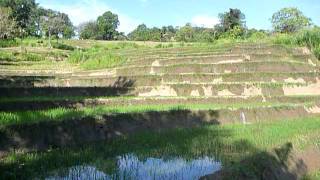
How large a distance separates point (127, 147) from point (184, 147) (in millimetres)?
1094

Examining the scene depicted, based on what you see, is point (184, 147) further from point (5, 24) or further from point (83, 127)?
point (5, 24)

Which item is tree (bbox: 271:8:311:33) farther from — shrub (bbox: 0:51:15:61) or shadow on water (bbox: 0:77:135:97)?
shadow on water (bbox: 0:77:135:97)

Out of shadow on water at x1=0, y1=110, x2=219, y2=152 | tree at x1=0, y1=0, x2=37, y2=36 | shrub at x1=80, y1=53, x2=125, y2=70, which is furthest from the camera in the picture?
tree at x1=0, y1=0, x2=37, y2=36

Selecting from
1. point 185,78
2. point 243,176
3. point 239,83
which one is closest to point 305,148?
point 243,176

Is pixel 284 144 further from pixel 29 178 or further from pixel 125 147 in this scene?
pixel 29 178

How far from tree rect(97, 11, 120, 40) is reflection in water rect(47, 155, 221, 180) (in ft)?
300

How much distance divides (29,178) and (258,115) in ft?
31.2

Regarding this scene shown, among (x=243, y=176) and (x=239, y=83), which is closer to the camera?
(x=243, y=176)

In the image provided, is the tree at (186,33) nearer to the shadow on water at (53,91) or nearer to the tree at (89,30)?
the tree at (89,30)

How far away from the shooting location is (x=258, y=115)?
14945mm

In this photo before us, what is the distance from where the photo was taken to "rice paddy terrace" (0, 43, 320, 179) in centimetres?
1014

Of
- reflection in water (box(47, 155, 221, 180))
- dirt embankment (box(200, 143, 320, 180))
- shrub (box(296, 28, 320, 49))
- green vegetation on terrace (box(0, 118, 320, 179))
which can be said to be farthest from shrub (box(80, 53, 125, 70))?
reflection in water (box(47, 155, 221, 180))

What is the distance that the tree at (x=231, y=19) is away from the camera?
236ft

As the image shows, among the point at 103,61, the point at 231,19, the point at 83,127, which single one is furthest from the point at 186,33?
the point at 83,127
